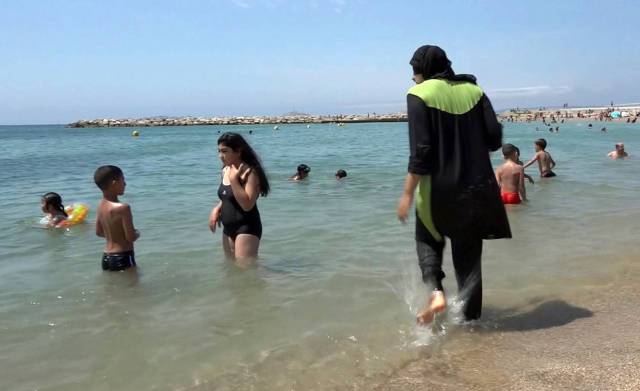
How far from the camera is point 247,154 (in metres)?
4.85

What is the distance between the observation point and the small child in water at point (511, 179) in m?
8.88

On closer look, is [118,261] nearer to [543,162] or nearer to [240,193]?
[240,193]

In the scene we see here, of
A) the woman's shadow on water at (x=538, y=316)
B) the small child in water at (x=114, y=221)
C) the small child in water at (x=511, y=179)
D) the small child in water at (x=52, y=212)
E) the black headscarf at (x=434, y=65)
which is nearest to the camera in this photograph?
the black headscarf at (x=434, y=65)

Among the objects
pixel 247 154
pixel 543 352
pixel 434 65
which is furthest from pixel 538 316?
pixel 247 154

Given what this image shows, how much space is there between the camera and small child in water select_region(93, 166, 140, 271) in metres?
4.56

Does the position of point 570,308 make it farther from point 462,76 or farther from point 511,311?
point 462,76

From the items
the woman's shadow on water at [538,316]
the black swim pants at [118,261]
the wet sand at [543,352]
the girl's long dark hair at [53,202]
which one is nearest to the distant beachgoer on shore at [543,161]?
the wet sand at [543,352]

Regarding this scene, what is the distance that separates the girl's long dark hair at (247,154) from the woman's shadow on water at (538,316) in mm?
2222

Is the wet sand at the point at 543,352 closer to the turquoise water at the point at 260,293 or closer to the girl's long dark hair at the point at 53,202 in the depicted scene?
the turquoise water at the point at 260,293

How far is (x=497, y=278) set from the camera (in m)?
4.91

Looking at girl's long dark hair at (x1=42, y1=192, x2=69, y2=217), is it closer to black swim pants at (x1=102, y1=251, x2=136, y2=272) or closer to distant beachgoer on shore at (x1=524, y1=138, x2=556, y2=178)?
black swim pants at (x1=102, y1=251, x2=136, y2=272)

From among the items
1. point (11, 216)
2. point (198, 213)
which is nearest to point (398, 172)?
point (198, 213)

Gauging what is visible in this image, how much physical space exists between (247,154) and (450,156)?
2.19 metres

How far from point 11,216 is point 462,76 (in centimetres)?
923
